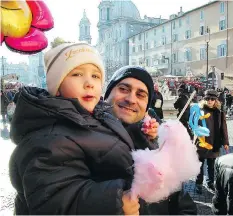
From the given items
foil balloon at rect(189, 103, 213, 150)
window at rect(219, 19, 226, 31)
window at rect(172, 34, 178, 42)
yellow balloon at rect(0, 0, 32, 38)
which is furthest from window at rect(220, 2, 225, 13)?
yellow balloon at rect(0, 0, 32, 38)

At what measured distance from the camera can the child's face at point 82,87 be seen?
4.60 ft

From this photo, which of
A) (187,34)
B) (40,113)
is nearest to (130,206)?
(40,113)

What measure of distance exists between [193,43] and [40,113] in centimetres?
4918

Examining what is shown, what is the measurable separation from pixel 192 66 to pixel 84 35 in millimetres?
40734

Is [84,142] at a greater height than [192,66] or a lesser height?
lesser

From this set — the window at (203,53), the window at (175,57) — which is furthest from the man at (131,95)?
the window at (175,57)

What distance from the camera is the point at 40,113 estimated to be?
1.25m

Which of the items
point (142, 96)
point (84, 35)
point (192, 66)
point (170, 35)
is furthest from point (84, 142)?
point (84, 35)

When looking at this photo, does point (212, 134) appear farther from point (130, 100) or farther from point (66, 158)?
point (66, 158)

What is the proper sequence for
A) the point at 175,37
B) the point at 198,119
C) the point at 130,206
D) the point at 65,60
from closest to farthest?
1. the point at 130,206
2. the point at 65,60
3. the point at 198,119
4. the point at 175,37

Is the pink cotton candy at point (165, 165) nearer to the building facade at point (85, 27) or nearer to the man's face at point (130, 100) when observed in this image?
the man's face at point (130, 100)

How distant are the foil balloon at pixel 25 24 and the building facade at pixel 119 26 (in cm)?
6900

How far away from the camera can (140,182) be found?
109 centimetres

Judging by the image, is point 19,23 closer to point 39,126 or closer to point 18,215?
point 39,126
